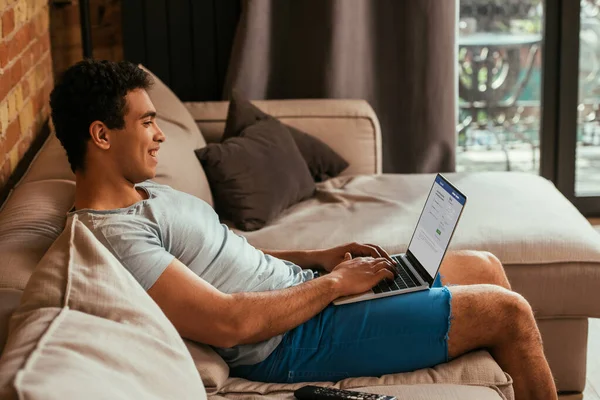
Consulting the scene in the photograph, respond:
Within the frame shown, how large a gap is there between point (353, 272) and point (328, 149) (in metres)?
1.26

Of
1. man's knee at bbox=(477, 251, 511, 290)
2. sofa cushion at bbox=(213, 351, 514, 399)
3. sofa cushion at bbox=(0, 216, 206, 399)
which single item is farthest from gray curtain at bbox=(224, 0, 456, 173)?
sofa cushion at bbox=(0, 216, 206, 399)

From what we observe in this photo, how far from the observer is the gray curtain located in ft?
12.2

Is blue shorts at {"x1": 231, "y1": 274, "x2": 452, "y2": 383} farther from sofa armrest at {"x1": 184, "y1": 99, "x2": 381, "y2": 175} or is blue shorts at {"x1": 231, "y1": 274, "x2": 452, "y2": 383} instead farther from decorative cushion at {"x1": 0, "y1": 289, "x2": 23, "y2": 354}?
sofa armrest at {"x1": 184, "y1": 99, "x2": 381, "y2": 175}

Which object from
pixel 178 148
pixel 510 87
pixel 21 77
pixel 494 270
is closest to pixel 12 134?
pixel 21 77

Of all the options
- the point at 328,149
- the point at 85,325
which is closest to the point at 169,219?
the point at 85,325

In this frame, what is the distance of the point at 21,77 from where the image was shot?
2.73 metres

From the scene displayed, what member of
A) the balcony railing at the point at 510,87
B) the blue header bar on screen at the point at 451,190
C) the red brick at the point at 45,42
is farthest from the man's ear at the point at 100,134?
the balcony railing at the point at 510,87

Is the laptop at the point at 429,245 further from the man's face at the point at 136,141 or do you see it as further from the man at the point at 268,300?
the man's face at the point at 136,141

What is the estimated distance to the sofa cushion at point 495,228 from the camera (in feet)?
8.22

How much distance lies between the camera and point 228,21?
381 centimetres

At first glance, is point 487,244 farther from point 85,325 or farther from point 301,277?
point 85,325

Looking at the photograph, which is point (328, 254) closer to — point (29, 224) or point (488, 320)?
point (488, 320)

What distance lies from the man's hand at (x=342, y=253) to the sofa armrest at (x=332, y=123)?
105 cm

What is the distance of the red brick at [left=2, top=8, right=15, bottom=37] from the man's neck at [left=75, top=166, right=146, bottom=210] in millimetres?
755
